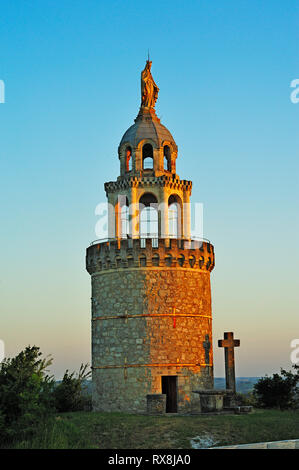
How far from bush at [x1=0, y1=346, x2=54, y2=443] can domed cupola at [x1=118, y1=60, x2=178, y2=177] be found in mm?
12221

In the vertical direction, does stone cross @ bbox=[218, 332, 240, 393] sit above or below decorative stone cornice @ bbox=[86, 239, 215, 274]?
below

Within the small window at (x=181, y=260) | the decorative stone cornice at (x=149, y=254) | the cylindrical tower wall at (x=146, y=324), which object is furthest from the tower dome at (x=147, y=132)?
the small window at (x=181, y=260)

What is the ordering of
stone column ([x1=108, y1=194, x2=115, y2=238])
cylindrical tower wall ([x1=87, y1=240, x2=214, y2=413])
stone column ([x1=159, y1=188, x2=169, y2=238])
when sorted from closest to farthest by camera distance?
cylindrical tower wall ([x1=87, y1=240, x2=214, y2=413])
stone column ([x1=159, y1=188, x2=169, y2=238])
stone column ([x1=108, y1=194, x2=115, y2=238])

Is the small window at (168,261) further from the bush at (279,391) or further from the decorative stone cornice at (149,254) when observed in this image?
the bush at (279,391)

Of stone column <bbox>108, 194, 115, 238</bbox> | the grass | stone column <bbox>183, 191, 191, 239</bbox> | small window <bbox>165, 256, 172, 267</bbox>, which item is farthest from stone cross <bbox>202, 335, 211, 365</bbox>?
stone column <bbox>108, 194, 115, 238</bbox>

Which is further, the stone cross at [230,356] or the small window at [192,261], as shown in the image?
the stone cross at [230,356]

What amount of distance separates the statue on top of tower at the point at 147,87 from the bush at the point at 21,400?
16.1 metres

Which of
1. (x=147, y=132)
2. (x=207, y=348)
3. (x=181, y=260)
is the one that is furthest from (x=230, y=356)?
(x=147, y=132)

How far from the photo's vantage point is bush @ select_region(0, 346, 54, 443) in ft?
80.4

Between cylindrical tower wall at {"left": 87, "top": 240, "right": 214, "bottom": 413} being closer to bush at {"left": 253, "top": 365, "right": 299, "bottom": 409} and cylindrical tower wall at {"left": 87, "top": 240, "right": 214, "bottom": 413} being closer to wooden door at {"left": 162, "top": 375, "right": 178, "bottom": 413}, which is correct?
wooden door at {"left": 162, "top": 375, "right": 178, "bottom": 413}

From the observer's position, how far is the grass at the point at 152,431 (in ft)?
79.2

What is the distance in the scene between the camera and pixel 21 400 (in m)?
25.5

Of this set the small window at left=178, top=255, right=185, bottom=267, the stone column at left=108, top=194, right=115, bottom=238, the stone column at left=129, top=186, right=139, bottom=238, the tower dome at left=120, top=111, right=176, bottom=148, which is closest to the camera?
the small window at left=178, top=255, right=185, bottom=267
